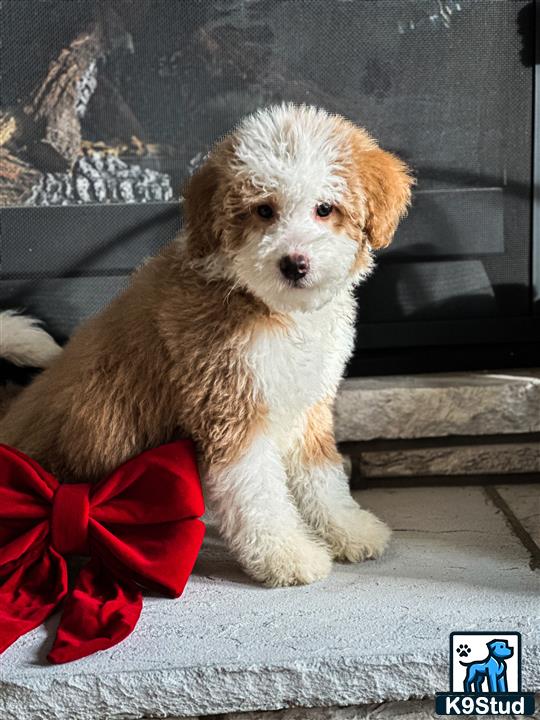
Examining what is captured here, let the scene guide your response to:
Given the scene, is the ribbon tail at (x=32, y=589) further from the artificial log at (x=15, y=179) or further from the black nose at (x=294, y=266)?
the artificial log at (x=15, y=179)

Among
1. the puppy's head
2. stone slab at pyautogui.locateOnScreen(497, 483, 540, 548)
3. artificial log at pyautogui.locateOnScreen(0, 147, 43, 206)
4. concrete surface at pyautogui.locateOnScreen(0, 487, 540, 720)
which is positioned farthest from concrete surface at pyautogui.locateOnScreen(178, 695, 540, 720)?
artificial log at pyautogui.locateOnScreen(0, 147, 43, 206)

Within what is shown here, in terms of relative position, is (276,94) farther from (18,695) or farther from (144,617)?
(18,695)

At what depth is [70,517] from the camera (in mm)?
1428

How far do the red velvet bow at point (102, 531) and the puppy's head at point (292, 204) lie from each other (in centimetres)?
33

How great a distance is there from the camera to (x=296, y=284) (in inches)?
50.4

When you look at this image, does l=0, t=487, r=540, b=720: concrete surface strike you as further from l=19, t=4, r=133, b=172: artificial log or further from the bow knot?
l=19, t=4, r=133, b=172: artificial log

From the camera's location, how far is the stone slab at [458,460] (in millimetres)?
1949

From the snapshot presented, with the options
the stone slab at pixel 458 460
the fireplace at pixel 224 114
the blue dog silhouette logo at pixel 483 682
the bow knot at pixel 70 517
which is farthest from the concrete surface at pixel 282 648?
the fireplace at pixel 224 114

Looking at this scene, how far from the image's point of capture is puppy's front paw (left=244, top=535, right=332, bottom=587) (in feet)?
4.82

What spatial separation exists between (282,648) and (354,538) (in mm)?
327

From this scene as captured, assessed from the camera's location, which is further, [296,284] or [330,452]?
[330,452]

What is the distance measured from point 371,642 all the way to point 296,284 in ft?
1.77

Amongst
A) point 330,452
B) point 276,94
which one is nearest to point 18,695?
point 330,452

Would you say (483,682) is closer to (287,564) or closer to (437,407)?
(287,564)
